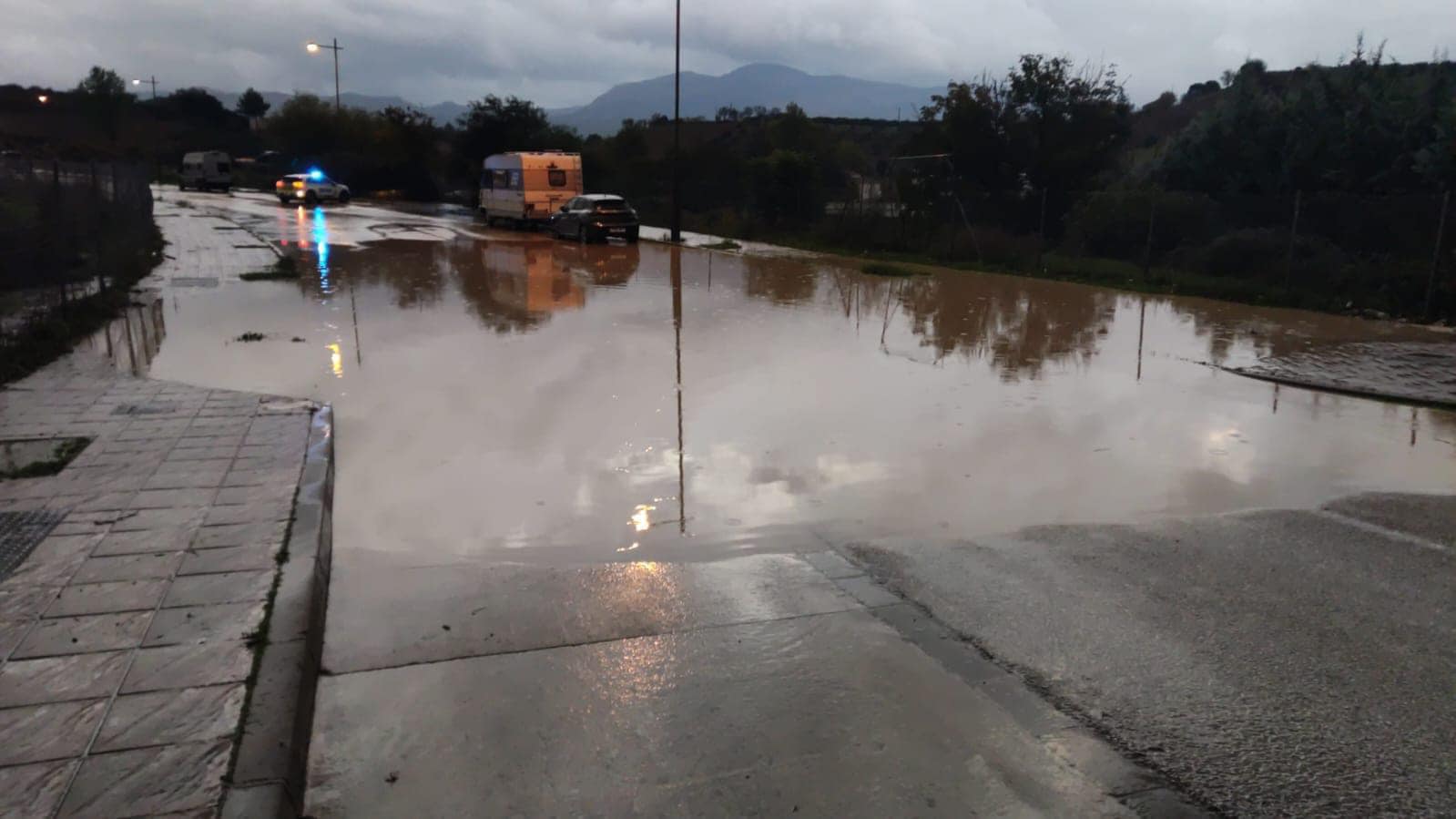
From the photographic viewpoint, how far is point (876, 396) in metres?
10.1

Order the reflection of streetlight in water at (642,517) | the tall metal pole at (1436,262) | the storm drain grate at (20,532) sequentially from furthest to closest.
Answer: the tall metal pole at (1436,262) → the reflection of streetlight in water at (642,517) → the storm drain grate at (20,532)

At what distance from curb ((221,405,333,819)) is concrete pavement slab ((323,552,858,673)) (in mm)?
179

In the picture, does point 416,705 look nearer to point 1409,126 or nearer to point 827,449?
point 827,449

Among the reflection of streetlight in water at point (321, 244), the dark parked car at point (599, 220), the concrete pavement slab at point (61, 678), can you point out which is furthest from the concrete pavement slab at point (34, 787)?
the dark parked car at point (599, 220)

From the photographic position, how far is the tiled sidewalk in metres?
3.32

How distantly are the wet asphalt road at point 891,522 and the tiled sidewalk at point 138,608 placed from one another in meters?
0.44

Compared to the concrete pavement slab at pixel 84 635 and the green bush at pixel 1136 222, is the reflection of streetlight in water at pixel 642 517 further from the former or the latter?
the green bush at pixel 1136 222

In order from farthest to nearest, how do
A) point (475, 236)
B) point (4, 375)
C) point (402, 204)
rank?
point (402, 204), point (475, 236), point (4, 375)

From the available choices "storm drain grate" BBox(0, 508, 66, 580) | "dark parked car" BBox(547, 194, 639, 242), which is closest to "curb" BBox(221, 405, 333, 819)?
"storm drain grate" BBox(0, 508, 66, 580)

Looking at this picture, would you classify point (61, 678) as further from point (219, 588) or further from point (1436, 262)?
point (1436, 262)

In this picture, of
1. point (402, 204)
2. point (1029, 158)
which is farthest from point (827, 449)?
point (402, 204)

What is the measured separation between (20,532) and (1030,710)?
5.33m

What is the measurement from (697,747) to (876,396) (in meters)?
6.67

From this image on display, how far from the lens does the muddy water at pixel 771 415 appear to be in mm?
6551
